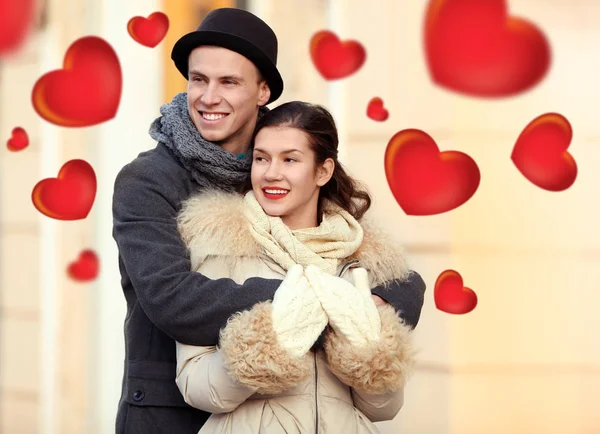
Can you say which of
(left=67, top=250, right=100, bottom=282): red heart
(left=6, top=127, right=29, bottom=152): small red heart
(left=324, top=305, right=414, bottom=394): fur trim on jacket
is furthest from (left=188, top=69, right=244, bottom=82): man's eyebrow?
(left=6, top=127, right=29, bottom=152): small red heart

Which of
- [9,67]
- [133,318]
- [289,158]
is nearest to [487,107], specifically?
[289,158]

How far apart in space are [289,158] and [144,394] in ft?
2.41

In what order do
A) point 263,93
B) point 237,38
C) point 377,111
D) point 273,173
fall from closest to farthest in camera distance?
point 273,173
point 237,38
point 263,93
point 377,111

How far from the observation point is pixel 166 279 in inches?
92.1

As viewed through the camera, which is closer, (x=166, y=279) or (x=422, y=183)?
(x=166, y=279)

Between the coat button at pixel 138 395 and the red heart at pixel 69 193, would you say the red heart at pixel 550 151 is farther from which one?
the coat button at pixel 138 395

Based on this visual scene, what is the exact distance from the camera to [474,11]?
12.9 ft

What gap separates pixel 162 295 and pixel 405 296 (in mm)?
635

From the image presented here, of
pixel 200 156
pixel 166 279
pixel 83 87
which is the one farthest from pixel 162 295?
pixel 83 87

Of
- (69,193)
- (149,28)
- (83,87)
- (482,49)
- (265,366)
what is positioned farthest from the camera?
(69,193)

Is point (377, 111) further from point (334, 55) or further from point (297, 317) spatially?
point (297, 317)

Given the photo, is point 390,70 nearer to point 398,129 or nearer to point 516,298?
point 398,129

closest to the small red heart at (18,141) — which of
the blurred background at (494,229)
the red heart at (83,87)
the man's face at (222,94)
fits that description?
the red heart at (83,87)

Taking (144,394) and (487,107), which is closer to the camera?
(144,394)
